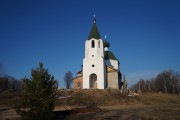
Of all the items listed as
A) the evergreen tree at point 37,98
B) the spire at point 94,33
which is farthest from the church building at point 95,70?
the evergreen tree at point 37,98

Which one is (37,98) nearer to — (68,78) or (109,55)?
(109,55)

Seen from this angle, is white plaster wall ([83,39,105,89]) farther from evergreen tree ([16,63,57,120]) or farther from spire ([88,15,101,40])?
evergreen tree ([16,63,57,120])

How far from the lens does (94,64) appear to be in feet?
135

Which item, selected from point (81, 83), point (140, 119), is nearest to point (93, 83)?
point (81, 83)

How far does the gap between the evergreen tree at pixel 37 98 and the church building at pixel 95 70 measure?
2595 cm

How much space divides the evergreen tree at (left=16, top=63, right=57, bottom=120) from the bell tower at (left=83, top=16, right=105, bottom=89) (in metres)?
25.8

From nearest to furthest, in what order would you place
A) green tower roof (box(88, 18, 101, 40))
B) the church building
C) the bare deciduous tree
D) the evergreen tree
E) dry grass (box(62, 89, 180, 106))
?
the evergreen tree, dry grass (box(62, 89, 180, 106)), the church building, green tower roof (box(88, 18, 101, 40)), the bare deciduous tree

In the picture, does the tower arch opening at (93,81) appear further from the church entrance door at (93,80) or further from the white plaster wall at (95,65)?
the white plaster wall at (95,65)

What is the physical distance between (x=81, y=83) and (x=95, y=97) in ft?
39.7

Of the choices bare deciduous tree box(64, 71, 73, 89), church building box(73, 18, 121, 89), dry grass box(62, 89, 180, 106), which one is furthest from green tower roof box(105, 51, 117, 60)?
bare deciduous tree box(64, 71, 73, 89)

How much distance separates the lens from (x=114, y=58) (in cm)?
5100

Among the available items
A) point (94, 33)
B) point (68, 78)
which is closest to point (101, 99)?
point (94, 33)

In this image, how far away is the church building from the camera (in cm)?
4050

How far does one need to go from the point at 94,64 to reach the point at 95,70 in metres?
1.28
